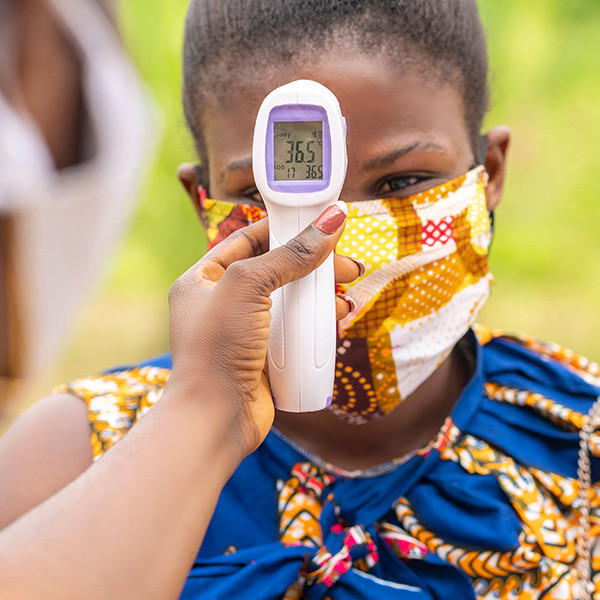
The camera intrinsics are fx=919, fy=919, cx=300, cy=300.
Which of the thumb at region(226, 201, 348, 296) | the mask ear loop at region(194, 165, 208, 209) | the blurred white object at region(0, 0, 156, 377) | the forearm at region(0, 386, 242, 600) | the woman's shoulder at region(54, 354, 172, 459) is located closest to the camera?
the forearm at region(0, 386, 242, 600)

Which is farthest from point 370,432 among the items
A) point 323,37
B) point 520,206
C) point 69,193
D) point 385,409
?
point 520,206

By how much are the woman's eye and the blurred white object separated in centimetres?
219

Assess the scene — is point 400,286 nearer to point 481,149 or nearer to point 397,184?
point 397,184

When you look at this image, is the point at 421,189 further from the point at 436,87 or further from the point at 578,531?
the point at 578,531

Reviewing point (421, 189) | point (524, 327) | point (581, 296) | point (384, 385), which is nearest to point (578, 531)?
Result: point (384, 385)

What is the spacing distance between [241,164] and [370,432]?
0.49 m

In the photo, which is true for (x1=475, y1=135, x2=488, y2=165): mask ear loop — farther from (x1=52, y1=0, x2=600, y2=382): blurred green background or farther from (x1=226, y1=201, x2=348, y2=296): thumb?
(x1=52, y1=0, x2=600, y2=382): blurred green background

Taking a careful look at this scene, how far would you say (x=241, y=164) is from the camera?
4.72 feet

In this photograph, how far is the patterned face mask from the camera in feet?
4.53

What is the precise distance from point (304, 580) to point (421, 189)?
2.05 ft

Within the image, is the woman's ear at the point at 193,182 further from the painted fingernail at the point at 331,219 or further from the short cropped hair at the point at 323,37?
the painted fingernail at the point at 331,219

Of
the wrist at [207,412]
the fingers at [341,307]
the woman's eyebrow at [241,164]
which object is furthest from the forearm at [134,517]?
the woman's eyebrow at [241,164]

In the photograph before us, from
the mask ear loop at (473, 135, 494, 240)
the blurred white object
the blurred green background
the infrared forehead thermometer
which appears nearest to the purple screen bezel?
the infrared forehead thermometer

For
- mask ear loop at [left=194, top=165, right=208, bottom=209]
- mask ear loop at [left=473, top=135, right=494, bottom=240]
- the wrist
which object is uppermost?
mask ear loop at [left=473, top=135, right=494, bottom=240]
